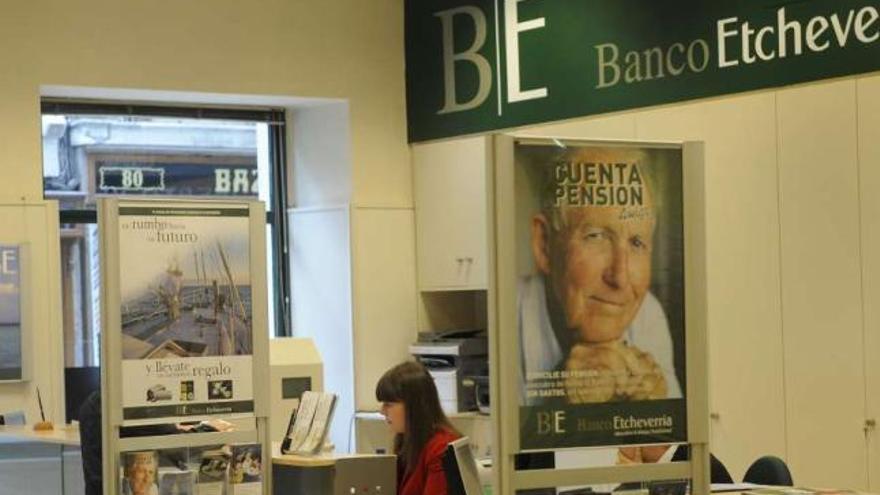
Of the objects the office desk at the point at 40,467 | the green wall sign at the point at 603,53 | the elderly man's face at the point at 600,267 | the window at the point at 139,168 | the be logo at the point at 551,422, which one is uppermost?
the green wall sign at the point at 603,53

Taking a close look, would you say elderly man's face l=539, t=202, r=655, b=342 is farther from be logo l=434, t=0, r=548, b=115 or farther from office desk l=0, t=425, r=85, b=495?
be logo l=434, t=0, r=548, b=115

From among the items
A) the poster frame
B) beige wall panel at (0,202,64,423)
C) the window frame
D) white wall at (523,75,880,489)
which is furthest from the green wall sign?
the poster frame

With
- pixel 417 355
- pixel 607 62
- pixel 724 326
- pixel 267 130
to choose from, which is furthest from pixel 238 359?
pixel 267 130

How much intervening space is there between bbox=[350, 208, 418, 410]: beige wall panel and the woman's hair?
388cm

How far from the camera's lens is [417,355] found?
8625mm

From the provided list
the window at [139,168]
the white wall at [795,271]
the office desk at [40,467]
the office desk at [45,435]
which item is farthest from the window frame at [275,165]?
the white wall at [795,271]

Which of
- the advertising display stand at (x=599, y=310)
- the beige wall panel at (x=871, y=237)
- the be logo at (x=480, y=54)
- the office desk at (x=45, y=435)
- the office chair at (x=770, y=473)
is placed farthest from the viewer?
the be logo at (x=480, y=54)

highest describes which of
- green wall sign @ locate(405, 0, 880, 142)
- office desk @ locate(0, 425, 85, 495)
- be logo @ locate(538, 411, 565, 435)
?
green wall sign @ locate(405, 0, 880, 142)

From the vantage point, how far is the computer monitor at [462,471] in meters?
3.64

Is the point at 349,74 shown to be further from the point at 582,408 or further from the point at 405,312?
the point at 582,408

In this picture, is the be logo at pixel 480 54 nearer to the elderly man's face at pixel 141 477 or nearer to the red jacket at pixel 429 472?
the red jacket at pixel 429 472

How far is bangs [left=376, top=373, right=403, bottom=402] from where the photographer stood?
15.6ft

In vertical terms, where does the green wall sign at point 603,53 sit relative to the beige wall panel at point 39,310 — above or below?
above

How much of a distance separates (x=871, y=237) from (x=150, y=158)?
455 centimetres
